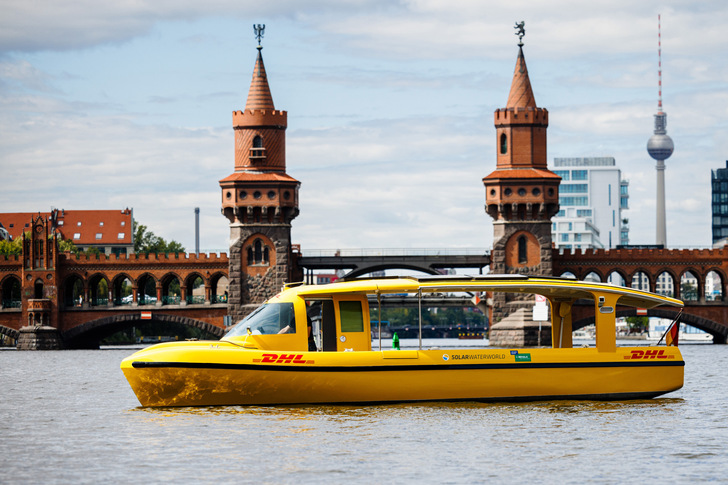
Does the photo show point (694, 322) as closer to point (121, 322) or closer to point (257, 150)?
point (257, 150)

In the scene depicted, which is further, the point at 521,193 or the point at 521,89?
the point at 521,89

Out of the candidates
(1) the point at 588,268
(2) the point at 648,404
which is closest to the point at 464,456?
(2) the point at 648,404

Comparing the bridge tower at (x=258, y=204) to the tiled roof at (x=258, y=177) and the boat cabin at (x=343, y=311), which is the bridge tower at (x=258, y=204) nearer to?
the tiled roof at (x=258, y=177)

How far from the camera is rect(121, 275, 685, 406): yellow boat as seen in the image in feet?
87.0

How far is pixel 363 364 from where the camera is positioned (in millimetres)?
26703

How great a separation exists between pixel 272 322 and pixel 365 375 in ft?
8.50

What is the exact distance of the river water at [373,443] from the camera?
19.8 metres

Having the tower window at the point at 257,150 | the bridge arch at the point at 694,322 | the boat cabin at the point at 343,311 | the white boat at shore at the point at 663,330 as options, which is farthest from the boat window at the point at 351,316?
the white boat at shore at the point at 663,330

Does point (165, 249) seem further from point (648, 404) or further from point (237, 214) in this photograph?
point (648, 404)

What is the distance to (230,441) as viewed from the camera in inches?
904

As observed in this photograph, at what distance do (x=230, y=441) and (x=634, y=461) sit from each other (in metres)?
7.69

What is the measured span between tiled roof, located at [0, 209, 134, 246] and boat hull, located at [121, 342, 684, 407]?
10249 cm

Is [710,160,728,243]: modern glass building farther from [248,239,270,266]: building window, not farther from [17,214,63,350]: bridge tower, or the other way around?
[17,214,63,350]: bridge tower

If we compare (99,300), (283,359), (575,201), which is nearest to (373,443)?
(283,359)
